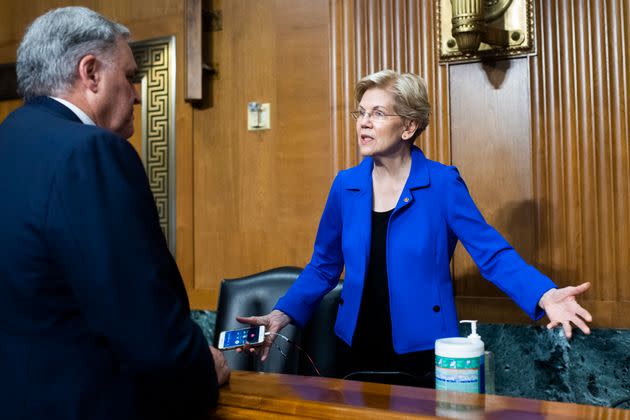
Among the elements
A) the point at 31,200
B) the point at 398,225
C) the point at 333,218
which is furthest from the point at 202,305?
the point at 31,200

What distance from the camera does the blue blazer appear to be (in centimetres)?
209

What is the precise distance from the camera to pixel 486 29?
255 centimetres

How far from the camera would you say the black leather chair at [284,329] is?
223 centimetres

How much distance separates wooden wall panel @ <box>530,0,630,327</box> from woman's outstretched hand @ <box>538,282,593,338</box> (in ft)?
2.67

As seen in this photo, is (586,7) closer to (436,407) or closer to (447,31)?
(447,31)

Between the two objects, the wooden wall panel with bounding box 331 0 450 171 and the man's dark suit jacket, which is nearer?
the man's dark suit jacket

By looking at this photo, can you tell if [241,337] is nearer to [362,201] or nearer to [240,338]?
[240,338]

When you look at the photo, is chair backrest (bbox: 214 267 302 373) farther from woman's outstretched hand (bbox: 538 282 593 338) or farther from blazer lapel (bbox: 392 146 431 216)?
woman's outstretched hand (bbox: 538 282 593 338)

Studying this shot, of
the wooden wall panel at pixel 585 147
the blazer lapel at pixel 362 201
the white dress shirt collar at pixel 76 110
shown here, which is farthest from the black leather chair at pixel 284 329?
the white dress shirt collar at pixel 76 110

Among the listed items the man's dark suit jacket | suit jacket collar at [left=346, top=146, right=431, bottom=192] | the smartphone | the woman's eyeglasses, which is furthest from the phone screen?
the woman's eyeglasses

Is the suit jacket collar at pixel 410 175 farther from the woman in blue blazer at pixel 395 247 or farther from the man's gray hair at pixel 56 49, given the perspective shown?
the man's gray hair at pixel 56 49

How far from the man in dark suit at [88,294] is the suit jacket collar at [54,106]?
119mm

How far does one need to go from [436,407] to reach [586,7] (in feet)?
6.50

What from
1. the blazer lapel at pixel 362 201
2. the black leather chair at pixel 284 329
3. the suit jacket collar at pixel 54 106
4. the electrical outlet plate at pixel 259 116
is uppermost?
the electrical outlet plate at pixel 259 116
